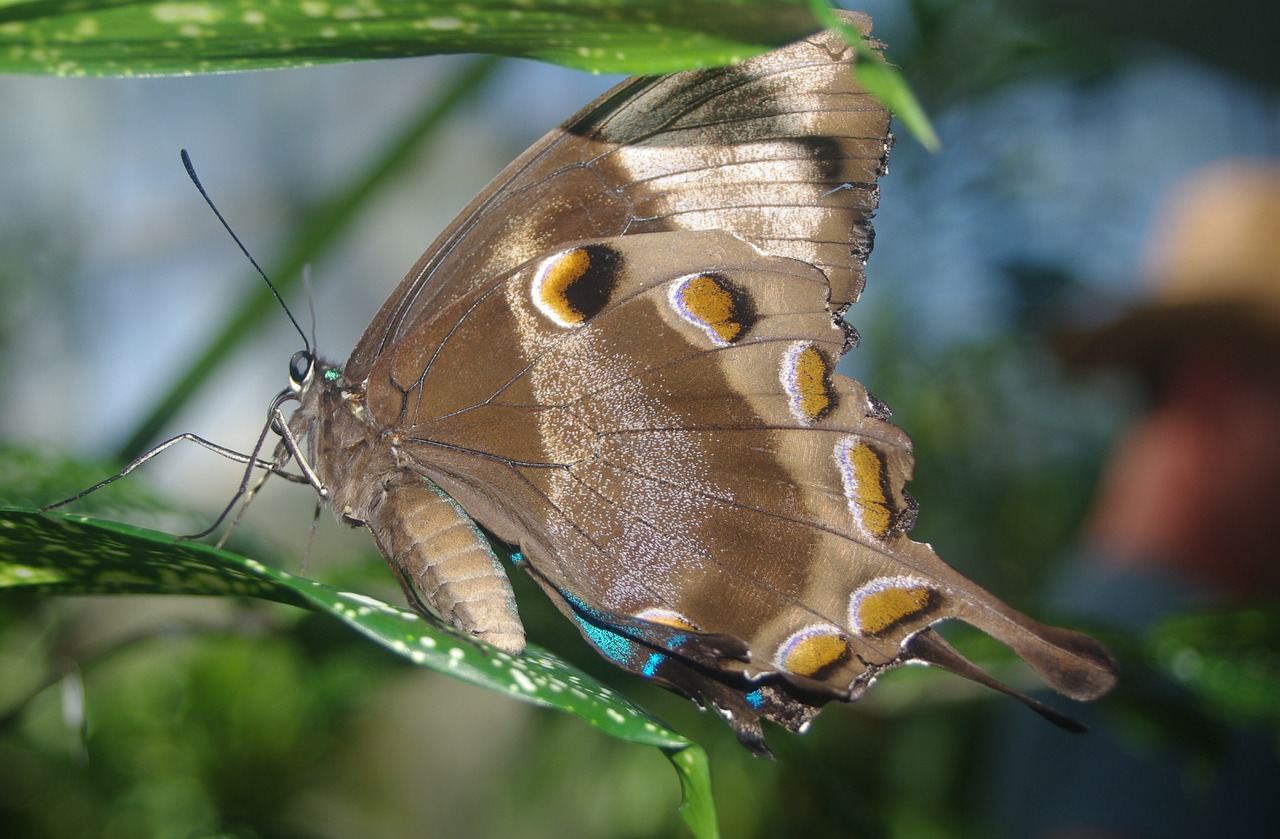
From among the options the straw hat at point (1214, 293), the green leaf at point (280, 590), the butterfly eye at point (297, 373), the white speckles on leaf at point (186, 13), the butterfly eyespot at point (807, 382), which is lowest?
the green leaf at point (280, 590)

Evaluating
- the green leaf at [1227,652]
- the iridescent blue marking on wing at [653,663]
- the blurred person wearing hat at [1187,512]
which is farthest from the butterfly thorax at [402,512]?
the blurred person wearing hat at [1187,512]

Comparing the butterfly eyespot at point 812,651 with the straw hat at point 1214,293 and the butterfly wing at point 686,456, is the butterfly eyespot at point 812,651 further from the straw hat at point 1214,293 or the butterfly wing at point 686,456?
the straw hat at point 1214,293

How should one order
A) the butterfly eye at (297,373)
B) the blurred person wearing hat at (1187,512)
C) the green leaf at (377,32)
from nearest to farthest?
the green leaf at (377,32)
the butterfly eye at (297,373)
the blurred person wearing hat at (1187,512)

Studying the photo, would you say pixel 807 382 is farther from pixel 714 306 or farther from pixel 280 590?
pixel 280 590

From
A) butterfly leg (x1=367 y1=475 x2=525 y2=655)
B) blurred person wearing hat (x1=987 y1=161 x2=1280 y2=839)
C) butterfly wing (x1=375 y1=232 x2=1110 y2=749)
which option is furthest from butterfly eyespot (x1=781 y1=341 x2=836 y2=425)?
blurred person wearing hat (x1=987 y1=161 x2=1280 y2=839)

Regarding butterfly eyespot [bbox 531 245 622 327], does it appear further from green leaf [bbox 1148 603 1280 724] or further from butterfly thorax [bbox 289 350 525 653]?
green leaf [bbox 1148 603 1280 724]
